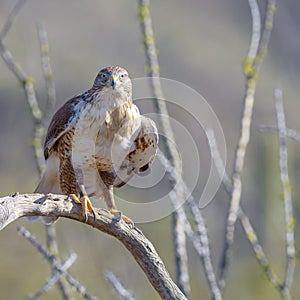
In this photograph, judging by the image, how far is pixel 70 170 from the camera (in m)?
5.58

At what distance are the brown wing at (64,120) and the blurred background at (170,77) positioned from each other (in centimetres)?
188

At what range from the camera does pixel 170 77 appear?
27594 millimetres

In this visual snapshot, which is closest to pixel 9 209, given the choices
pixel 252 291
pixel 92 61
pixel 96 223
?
pixel 96 223

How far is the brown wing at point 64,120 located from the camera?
5.40 metres

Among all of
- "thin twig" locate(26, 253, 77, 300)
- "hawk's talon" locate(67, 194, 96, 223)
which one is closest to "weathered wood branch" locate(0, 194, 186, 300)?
"hawk's talon" locate(67, 194, 96, 223)

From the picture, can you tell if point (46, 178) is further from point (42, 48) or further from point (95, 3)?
point (95, 3)

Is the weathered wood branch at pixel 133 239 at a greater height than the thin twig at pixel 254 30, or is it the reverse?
the thin twig at pixel 254 30

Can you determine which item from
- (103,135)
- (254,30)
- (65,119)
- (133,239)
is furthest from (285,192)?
(133,239)

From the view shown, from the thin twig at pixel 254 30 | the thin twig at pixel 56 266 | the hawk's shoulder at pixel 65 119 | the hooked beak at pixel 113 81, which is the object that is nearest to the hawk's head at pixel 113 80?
the hooked beak at pixel 113 81

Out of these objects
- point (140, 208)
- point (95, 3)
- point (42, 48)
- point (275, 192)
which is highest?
point (95, 3)

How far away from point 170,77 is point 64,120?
73.1ft

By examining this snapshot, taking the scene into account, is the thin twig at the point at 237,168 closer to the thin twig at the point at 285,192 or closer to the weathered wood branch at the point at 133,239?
the thin twig at the point at 285,192

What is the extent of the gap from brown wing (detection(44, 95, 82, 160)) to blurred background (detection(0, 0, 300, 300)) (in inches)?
74.2

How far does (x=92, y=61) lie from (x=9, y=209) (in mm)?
27773
